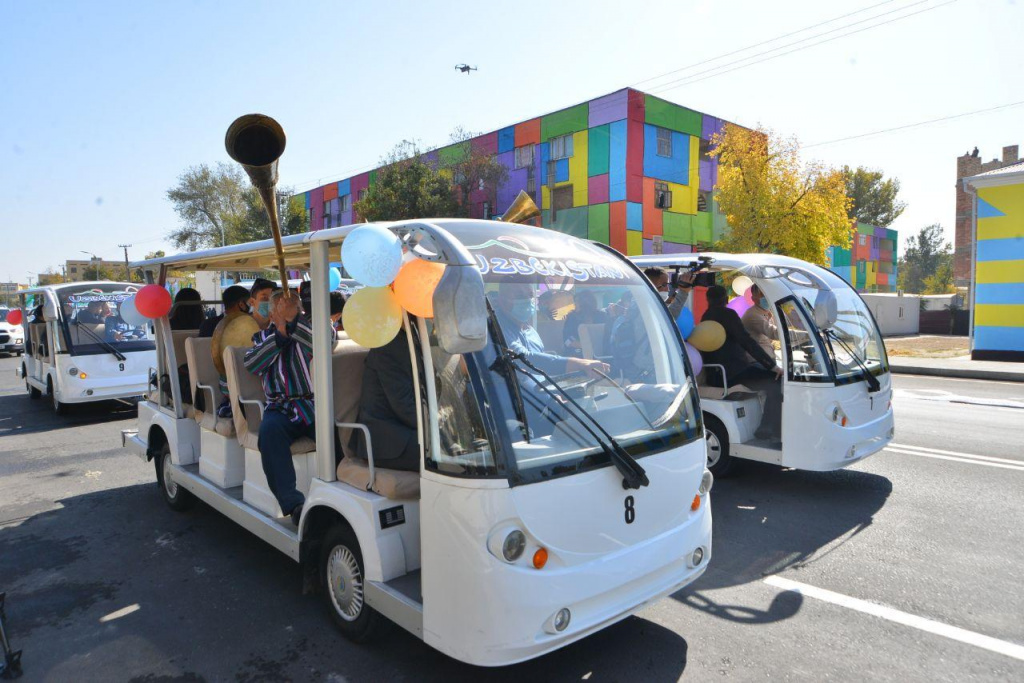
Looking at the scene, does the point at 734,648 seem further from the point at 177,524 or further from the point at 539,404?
the point at 177,524

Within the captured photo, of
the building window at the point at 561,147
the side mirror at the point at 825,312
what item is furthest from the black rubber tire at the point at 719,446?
the building window at the point at 561,147

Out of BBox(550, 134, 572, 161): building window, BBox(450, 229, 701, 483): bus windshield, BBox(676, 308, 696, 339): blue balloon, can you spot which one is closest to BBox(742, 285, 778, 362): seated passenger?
BBox(676, 308, 696, 339): blue balloon

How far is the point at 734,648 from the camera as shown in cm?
346

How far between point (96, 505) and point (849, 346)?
7238 mm

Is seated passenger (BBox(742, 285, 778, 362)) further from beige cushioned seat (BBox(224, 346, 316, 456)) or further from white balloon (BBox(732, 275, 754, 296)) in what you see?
beige cushioned seat (BBox(224, 346, 316, 456))

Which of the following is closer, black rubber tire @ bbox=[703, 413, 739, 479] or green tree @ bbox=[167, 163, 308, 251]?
black rubber tire @ bbox=[703, 413, 739, 479]

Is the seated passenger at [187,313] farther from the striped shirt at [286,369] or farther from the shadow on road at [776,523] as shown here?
the shadow on road at [776,523]

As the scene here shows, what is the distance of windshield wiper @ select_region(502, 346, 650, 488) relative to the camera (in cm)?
297

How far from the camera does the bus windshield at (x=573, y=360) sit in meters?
2.89

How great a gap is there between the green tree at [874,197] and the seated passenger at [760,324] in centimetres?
7019

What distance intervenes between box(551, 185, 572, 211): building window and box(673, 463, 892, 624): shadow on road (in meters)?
24.4

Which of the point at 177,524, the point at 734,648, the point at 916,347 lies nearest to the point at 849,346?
the point at 734,648

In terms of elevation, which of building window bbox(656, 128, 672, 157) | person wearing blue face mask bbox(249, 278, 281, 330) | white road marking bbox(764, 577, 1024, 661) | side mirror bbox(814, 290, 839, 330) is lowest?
white road marking bbox(764, 577, 1024, 661)

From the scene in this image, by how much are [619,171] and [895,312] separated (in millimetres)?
15493
